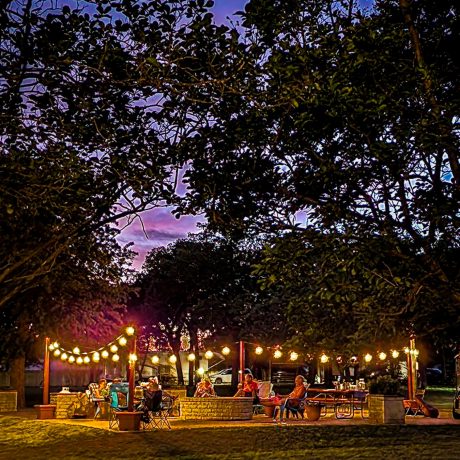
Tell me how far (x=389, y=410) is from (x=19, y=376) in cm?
1430

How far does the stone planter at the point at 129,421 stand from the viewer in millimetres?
18297

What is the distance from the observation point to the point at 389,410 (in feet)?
69.0

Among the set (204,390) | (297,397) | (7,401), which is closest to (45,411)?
(7,401)

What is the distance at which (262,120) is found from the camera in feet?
34.4

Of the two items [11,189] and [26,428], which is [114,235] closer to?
[26,428]

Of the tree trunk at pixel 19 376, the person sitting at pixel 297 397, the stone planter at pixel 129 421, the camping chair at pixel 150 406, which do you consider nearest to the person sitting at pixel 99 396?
the camping chair at pixel 150 406

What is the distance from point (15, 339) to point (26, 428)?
8.63m

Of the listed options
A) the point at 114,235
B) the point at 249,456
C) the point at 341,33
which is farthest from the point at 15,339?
the point at 341,33

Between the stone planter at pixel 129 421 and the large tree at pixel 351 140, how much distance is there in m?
8.05

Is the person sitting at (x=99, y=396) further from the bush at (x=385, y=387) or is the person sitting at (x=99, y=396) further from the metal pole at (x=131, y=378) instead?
the bush at (x=385, y=387)

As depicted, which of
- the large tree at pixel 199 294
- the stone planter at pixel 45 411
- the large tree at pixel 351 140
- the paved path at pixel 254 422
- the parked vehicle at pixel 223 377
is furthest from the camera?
the parked vehicle at pixel 223 377

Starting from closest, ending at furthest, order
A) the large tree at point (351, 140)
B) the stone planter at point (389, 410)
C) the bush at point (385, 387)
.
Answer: the large tree at point (351, 140), the stone planter at point (389, 410), the bush at point (385, 387)

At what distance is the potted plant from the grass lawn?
4.31 ft

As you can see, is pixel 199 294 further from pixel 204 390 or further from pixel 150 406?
pixel 150 406
